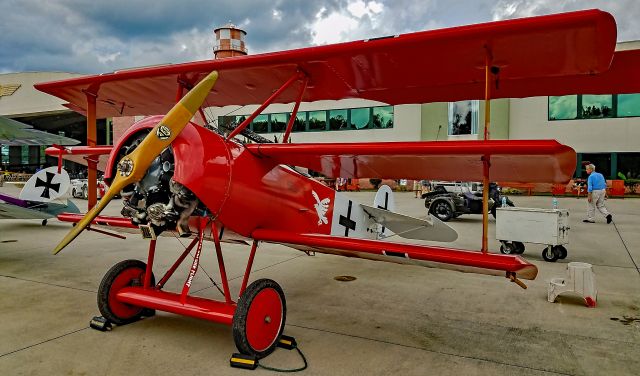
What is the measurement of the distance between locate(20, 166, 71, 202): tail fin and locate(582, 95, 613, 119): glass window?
79.9 feet

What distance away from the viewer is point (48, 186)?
8.55 meters

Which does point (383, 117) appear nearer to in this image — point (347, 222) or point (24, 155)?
point (347, 222)

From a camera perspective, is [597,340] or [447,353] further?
[597,340]

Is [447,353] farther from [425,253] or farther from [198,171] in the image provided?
[198,171]

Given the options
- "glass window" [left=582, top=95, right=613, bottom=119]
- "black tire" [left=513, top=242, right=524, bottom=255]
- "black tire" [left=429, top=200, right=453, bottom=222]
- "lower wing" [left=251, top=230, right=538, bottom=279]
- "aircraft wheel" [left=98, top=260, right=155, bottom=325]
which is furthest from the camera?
"glass window" [left=582, top=95, right=613, bottom=119]

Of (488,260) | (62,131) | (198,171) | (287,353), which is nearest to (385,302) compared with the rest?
(287,353)

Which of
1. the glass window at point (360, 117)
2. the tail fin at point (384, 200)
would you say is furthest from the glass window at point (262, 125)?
the tail fin at point (384, 200)

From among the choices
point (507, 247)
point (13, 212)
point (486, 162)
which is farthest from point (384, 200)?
point (13, 212)

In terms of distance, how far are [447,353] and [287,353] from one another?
121 centimetres

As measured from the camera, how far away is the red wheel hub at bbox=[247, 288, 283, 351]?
3.04 metres

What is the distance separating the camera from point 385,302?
15.0 feet

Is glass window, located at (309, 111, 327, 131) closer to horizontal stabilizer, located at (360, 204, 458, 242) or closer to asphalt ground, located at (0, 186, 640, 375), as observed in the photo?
asphalt ground, located at (0, 186, 640, 375)

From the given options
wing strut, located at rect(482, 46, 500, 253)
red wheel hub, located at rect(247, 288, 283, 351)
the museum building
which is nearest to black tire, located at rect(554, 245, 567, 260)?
wing strut, located at rect(482, 46, 500, 253)

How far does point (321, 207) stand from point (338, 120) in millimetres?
24319
